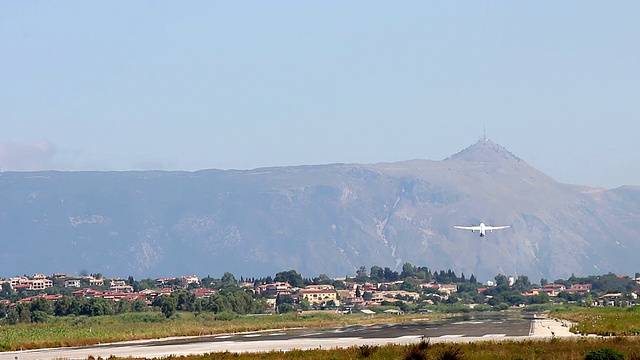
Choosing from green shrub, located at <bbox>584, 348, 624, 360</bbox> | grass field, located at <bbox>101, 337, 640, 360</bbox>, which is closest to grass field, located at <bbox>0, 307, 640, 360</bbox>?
grass field, located at <bbox>101, 337, 640, 360</bbox>

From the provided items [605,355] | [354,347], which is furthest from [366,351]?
[605,355]

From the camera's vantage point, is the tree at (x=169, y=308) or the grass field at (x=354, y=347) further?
the tree at (x=169, y=308)

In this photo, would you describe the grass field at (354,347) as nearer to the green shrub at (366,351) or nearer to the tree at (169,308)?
the green shrub at (366,351)

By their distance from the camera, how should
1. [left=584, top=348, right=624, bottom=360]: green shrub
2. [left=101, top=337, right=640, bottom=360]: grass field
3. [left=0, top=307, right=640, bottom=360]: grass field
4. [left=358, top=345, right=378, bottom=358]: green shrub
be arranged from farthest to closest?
[left=358, top=345, right=378, bottom=358]: green shrub < [left=0, top=307, right=640, bottom=360]: grass field < [left=101, top=337, right=640, bottom=360]: grass field < [left=584, top=348, right=624, bottom=360]: green shrub

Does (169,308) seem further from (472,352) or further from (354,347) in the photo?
(472,352)

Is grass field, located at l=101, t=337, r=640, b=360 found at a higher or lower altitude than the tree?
lower

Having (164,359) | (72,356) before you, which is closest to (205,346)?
(72,356)

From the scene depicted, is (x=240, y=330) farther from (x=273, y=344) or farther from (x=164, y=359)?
(x=164, y=359)

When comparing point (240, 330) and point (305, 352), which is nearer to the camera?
point (305, 352)

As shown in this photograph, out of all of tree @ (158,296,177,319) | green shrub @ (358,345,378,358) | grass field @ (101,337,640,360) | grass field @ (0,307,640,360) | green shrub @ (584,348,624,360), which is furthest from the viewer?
tree @ (158,296,177,319)

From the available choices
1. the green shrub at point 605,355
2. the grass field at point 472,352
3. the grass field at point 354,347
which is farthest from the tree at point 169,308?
the green shrub at point 605,355

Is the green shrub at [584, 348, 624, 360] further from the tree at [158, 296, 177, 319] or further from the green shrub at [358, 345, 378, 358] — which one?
the tree at [158, 296, 177, 319]
